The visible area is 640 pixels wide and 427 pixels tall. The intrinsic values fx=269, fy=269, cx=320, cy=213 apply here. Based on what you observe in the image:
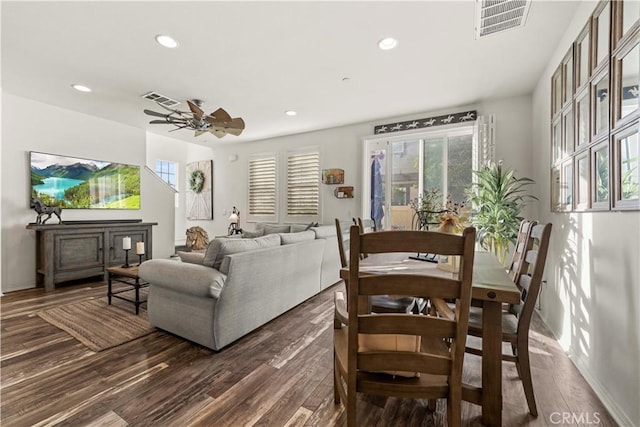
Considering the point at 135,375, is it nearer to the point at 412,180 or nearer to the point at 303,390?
the point at 303,390

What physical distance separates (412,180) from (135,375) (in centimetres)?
426

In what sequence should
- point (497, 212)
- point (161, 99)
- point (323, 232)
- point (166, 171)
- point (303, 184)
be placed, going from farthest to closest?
point (166, 171) → point (303, 184) → point (161, 99) → point (323, 232) → point (497, 212)

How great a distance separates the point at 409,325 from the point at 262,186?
552 centimetres

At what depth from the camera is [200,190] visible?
709 cm

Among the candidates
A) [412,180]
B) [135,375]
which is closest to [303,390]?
[135,375]

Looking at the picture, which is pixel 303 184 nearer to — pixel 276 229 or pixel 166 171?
pixel 276 229

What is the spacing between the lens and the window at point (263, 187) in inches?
237

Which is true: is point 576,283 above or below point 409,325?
below

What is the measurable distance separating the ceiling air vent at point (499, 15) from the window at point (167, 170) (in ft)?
23.9

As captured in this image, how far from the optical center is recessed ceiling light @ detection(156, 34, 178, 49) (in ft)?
7.91

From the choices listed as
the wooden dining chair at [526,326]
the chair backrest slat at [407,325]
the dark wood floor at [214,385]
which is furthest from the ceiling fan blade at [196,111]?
the wooden dining chair at [526,326]

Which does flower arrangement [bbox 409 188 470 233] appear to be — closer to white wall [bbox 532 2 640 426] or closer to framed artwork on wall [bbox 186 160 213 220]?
white wall [bbox 532 2 640 426]

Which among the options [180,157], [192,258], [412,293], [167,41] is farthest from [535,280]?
[180,157]

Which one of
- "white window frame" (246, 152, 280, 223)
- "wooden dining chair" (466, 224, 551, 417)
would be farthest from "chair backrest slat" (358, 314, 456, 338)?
"white window frame" (246, 152, 280, 223)
